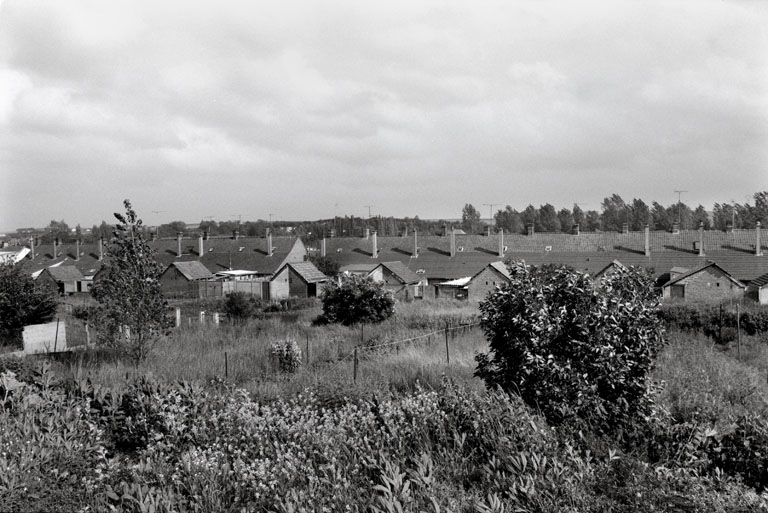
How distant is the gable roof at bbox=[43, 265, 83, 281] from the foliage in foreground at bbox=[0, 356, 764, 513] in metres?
48.8

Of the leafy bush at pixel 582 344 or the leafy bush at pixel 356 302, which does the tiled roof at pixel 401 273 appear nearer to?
the leafy bush at pixel 356 302

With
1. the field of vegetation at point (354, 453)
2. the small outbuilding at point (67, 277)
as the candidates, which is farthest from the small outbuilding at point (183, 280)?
the field of vegetation at point (354, 453)

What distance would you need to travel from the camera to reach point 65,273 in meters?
51.9

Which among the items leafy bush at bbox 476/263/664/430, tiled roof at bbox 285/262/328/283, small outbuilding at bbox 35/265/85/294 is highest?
leafy bush at bbox 476/263/664/430

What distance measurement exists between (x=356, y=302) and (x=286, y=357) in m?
10.8

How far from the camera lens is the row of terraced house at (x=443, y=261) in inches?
1414

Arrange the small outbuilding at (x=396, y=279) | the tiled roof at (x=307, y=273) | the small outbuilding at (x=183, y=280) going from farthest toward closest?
1. the small outbuilding at (x=183, y=280)
2. the small outbuilding at (x=396, y=279)
3. the tiled roof at (x=307, y=273)

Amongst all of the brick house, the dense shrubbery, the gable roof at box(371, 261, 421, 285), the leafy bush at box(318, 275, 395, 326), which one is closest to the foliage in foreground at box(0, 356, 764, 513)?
the dense shrubbery

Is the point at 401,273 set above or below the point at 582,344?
below

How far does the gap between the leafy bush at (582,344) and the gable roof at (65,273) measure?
169 ft

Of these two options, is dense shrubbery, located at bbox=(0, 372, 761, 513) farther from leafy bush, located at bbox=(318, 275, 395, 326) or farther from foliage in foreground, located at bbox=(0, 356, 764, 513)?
leafy bush, located at bbox=(318, 275, 395, 326)

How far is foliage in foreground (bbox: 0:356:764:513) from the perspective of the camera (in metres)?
5.38

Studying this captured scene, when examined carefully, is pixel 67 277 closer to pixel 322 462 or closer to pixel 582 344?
pixel 322 462

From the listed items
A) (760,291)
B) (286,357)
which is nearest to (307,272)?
(760,291)
